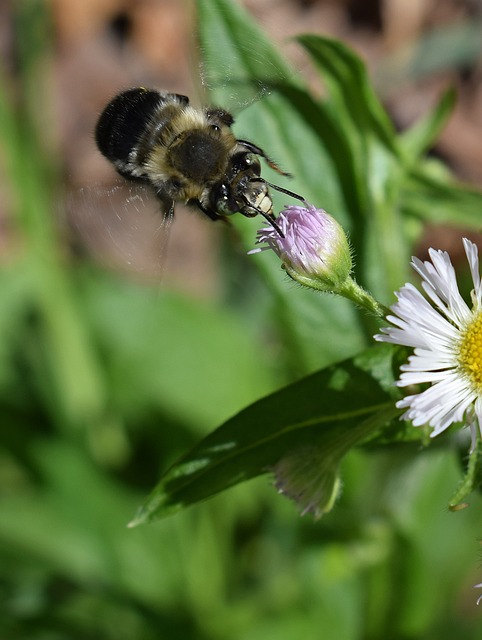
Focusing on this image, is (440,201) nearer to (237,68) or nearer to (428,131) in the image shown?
(428,131)

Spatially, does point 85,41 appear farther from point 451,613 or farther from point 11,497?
point 451,613

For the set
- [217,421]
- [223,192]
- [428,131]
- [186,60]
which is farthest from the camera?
[186,60]

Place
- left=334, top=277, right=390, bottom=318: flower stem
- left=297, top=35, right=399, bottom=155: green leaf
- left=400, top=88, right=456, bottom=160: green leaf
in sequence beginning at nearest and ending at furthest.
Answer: left=334, top=277, right=390, bottom=318: flower stem
left=297, top=35, right=399, bottom=155: green leaf
left=400, top=88, right=456, bottom=160: green leaf

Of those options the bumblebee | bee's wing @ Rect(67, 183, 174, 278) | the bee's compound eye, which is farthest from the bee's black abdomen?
the bee's compound eye

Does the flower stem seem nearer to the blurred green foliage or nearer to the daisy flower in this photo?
the daisy flower

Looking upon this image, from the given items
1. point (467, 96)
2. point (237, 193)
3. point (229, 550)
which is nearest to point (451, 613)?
point (229, 550)

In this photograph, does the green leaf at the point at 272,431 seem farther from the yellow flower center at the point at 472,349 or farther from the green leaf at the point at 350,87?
the green leaf at the point at 350,87

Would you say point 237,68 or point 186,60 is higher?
point 186,60

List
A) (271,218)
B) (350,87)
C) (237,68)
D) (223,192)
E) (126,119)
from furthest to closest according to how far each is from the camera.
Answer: (350,87), (237,68), (126,119), (223,192), (271,218)

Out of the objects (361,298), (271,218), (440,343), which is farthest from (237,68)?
(440,343)
